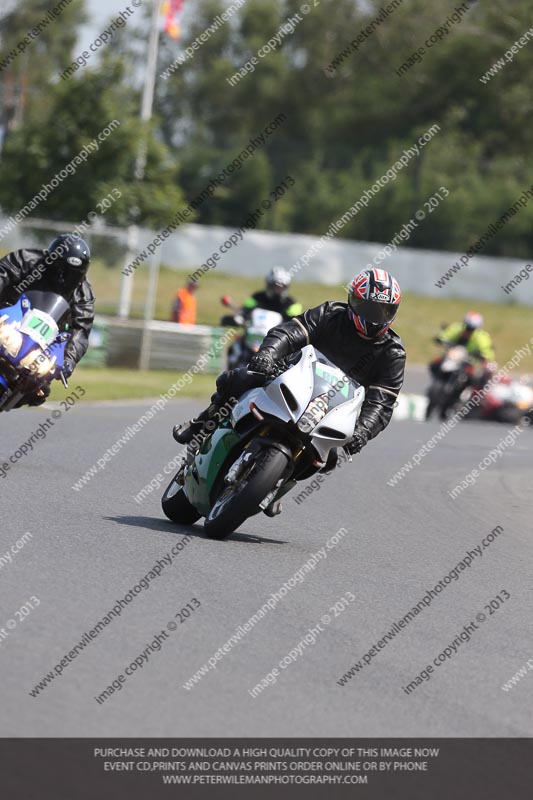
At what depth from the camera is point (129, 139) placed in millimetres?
29797

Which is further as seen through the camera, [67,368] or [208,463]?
[67,368]

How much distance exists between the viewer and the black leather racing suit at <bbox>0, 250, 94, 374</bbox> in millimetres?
10430

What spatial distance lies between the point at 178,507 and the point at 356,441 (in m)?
1.26

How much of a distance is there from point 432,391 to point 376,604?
1673 cm

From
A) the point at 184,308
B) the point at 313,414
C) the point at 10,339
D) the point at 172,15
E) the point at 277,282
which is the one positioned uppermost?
the point at 313,414

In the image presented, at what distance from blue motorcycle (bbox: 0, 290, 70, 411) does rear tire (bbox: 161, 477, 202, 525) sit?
1529 millimetres

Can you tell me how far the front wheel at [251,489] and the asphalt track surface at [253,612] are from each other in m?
0.17

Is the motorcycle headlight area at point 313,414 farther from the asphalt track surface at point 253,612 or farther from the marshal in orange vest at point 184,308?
the marshal in orange vest at point 184,308

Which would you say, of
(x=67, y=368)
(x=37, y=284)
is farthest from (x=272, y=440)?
(x=37, y=284)

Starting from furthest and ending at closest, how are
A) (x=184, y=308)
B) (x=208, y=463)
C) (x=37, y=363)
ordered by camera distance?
1. (x=184, y=308)
2. (x=37, y=363)
3. (x=208, y=463)

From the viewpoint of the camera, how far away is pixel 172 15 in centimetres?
3145
